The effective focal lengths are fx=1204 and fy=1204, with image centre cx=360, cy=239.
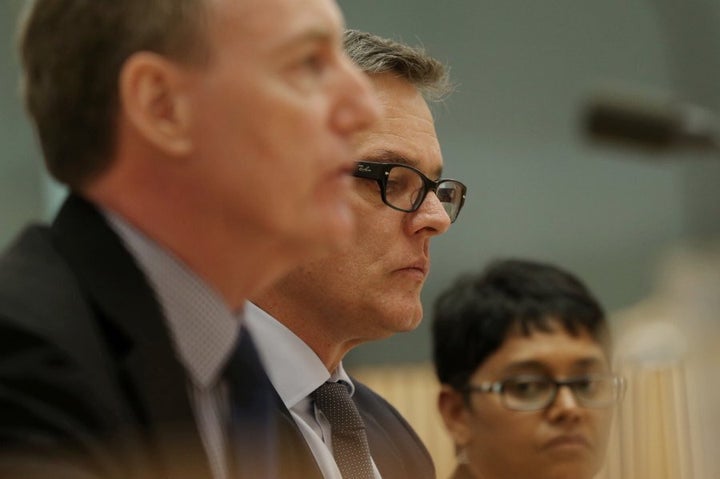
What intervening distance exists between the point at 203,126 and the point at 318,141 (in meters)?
0.11

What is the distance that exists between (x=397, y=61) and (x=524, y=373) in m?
0.61

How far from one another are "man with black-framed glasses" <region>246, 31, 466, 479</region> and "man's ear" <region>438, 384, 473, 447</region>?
0.67ft

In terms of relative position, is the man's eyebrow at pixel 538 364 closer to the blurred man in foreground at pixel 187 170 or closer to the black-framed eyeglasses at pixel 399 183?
the black-framed eyeglasses at pixel 399 183

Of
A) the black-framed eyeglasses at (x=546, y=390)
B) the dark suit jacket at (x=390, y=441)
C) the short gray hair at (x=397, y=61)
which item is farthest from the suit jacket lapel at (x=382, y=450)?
the short gray hair at (x=397, y=61)

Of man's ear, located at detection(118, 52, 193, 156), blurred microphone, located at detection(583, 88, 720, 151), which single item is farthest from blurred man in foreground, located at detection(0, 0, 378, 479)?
blurred microphone, located at detection(583, 88, 720, 151)

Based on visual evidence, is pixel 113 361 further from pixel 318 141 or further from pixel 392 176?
pixel 392 176

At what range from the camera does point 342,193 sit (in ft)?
3.85

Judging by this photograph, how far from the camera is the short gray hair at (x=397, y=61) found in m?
1.94

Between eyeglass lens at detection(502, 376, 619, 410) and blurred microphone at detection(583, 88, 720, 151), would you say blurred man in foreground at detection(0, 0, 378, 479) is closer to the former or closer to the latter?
blurred microphone at detection(583, 88, 720, 151)

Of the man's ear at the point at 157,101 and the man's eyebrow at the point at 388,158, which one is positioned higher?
the man's eyebrow at the point at 388,158

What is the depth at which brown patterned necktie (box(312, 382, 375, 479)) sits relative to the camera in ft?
5.51

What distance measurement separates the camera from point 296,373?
1.75 meters

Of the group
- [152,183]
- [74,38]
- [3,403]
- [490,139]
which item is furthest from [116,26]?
[490,139]

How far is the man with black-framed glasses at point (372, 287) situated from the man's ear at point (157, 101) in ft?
2.32
